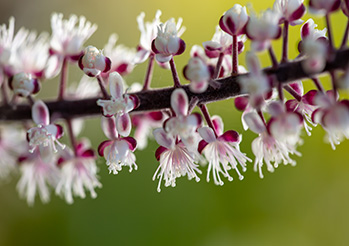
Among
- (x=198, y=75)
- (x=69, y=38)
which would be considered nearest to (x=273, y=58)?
(x=198, y=75)

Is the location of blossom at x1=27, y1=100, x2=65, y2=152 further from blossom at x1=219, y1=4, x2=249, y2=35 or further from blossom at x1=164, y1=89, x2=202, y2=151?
blossom at x1=219, y1=4, x2=249, y2=35

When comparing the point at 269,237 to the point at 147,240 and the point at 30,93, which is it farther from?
the point at 30,93

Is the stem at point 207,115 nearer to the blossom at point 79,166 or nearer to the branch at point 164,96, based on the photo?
the branch at point 164,96

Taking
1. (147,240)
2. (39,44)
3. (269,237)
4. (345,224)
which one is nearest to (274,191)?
(269,237)

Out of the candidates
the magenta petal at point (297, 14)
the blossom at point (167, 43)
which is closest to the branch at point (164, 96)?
the blossom at point (167, 43)

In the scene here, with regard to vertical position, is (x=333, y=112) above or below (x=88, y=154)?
below

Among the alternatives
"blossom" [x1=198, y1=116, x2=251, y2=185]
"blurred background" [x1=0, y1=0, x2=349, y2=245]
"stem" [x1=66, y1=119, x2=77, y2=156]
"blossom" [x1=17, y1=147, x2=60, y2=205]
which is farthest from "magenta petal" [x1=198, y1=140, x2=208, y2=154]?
"blurred background" [x1=0, y1=0, x2=349, y2=245]

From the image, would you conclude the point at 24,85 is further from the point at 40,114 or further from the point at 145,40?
the point at 145,40

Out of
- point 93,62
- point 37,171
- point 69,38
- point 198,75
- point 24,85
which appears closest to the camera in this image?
point 198,75
